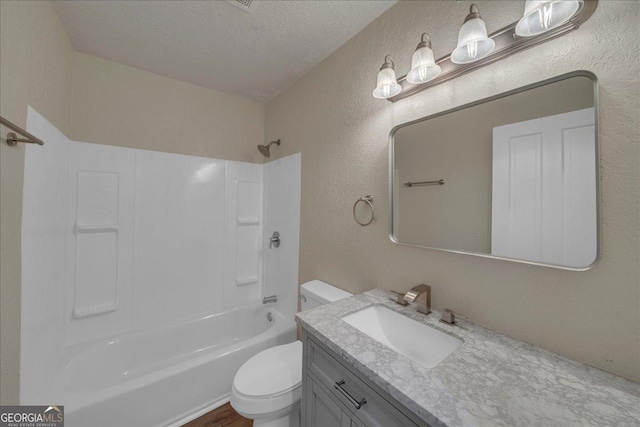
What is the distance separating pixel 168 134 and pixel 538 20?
8.19 feet

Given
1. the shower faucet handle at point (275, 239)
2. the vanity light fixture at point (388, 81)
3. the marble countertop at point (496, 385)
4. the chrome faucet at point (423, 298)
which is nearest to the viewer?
the marble countertop at point (496, 385)

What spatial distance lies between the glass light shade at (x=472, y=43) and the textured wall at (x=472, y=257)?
90 mm

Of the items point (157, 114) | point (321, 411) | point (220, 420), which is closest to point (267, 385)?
point (321, 411)

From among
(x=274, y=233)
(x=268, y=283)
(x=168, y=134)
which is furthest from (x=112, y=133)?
(x=268, y=283)

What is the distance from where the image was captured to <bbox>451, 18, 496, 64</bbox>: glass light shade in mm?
819

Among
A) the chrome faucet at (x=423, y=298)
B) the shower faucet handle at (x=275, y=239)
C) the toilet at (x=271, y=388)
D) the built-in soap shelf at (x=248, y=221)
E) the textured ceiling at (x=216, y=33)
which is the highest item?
the textured ceiling at (x=216, y=33)

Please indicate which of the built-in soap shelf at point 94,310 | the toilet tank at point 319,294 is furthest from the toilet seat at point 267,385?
the built-in soap shelf at point 94,310

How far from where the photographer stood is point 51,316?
1.41 m

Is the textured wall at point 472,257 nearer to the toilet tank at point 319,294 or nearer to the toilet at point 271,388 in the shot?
the toilet tank at point 319,294

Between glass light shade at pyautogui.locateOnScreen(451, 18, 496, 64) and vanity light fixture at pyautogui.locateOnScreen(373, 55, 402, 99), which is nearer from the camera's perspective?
glass light shade at pyautogui.locateOnScreen(451, 18, 496, 64)

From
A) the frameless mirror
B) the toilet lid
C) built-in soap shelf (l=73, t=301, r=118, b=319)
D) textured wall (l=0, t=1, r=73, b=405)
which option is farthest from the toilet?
built-in soap shelf (l=73, t=301, r=118, b=319)

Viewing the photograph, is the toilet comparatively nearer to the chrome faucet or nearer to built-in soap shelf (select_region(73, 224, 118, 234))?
the chrome faucet

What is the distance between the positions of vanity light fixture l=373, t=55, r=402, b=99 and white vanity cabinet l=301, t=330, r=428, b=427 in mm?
1228

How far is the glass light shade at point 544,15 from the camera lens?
2.24ft
